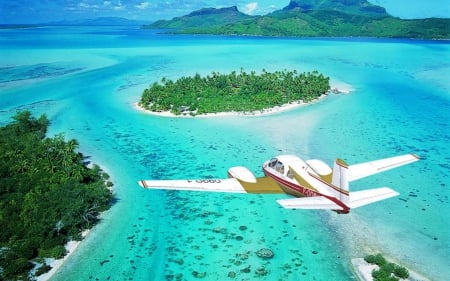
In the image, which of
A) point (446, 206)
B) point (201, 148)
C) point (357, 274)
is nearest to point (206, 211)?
point (357, 274)

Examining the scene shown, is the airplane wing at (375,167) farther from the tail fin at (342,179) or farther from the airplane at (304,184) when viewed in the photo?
the tail fin at (342,179)

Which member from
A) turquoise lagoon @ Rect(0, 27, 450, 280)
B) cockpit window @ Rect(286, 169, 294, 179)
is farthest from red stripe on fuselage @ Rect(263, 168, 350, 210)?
turquoise lagoon @ Rect(0, 27, 450, 280)

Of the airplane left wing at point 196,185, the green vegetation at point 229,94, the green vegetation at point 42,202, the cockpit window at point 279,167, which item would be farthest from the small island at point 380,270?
the green vegetation at point 229,94

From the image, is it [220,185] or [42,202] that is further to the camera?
[42,202]

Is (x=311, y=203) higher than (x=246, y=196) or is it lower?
higher

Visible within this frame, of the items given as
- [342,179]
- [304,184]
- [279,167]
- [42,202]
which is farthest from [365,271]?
[42,202]

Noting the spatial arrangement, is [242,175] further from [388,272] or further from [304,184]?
[388,272]
